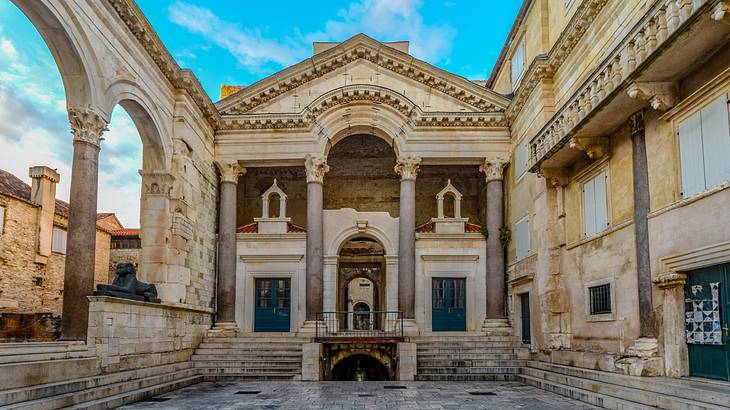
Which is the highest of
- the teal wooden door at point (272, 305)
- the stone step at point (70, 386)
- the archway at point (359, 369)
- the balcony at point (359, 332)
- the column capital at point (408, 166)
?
the column capital at point (408, 166)

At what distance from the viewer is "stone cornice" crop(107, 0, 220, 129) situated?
52.9ft

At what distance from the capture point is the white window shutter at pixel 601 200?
15086mm

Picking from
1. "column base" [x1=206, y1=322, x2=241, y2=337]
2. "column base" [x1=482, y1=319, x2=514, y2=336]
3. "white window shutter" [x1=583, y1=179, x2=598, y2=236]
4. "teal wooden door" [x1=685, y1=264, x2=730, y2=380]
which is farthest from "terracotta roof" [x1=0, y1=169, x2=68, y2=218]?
"teal wooden door" [x1=685, y1=264, x2=730, y2=380]

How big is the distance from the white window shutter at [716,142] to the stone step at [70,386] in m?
11.8

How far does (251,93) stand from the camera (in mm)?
23672

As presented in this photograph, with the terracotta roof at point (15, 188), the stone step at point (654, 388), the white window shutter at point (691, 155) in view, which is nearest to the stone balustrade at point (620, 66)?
the white window shutter at point (691, 155)

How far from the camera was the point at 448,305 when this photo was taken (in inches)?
943

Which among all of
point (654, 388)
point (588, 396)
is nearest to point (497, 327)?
point (588, 396)

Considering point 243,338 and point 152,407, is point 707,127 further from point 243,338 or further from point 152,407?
point 243,338

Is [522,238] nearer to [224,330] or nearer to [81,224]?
[224,330]

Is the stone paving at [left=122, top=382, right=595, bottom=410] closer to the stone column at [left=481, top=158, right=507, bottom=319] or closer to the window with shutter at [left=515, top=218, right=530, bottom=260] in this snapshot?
the window with shutter at [left=515, top=218, right=530, bottom=260]

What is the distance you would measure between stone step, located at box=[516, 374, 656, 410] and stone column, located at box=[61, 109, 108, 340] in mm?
10481

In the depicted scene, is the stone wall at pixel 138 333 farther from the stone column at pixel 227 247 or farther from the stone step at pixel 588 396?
the stone step at pixel 588 396

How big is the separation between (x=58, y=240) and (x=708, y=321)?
2628 cm
